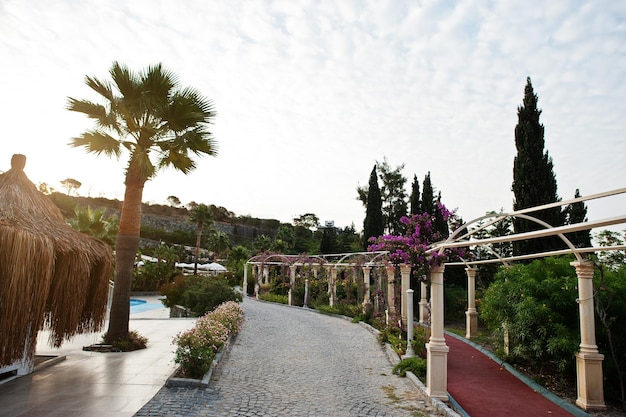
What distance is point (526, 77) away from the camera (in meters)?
13.4

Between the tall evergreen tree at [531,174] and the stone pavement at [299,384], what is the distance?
5.84 m

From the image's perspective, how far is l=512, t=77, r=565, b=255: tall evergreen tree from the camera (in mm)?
12250

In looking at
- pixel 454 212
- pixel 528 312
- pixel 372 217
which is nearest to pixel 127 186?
pixel 454 212

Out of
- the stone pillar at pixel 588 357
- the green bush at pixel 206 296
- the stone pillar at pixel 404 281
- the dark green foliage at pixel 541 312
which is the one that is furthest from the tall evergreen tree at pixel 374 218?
the stone pillar at pixel 588 357

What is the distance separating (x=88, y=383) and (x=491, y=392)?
6332 mm

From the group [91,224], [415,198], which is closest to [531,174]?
[415,198]

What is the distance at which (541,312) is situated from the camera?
23.0ft

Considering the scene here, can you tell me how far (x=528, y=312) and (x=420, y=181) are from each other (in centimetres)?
1361

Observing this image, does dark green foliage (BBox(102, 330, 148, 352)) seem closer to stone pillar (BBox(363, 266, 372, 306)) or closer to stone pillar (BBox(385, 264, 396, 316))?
stone pillar (BBox(385, 264, 396, 316))

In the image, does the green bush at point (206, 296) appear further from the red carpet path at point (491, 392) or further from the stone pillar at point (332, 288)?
the red carpet path at point (491, 392)

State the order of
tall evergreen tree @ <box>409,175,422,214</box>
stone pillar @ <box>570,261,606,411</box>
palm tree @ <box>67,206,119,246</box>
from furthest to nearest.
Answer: tall evergreen tree @ <box>409,175,422,214</box> < palm tree @ <box>67,206,119,246</box> < stone pillar @ <box>570,261,606,411</box>

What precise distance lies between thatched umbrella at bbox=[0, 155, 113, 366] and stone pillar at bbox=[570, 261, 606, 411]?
781cm

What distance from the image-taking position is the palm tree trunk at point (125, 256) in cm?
869

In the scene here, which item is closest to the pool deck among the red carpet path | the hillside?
the red carpet path
